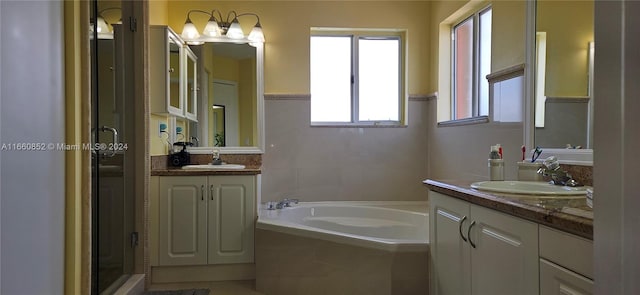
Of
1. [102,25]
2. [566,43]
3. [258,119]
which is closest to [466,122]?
[566,43]

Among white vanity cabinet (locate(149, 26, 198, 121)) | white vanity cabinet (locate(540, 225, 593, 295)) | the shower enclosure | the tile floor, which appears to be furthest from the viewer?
white vanity cabinet (locate(149, 26, 198, 121))

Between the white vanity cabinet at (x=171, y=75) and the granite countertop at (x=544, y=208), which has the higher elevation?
the white vanity cabinet at (x=171, y=75)

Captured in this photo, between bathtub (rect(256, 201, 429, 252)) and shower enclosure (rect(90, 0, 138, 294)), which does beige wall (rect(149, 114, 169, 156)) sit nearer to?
shower enclosure (rect(90, 0, 138, 294))

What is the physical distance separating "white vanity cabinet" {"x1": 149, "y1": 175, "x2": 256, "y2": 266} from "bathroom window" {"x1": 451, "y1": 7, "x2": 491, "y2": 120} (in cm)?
187

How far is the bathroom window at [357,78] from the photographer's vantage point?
3371mm

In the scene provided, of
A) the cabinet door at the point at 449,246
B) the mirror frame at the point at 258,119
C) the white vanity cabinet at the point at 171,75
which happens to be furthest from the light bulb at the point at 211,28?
the cabinet door at the point at 449,246

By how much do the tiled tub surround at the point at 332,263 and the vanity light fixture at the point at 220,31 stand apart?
1629mm

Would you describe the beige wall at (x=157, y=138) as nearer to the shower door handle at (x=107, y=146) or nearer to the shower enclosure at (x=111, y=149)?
the shower enclosure at (x=111, y=149)

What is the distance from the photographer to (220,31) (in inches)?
122

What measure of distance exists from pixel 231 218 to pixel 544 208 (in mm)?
2029

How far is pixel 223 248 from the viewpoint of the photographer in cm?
256

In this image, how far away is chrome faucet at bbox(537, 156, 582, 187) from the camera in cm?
157

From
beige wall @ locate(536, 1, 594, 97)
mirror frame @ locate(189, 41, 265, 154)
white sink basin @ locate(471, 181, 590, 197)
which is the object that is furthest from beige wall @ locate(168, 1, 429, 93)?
white sink basin @ locate(471, 181, 590, 197)

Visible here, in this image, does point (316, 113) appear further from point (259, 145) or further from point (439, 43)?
point (439, 43)
